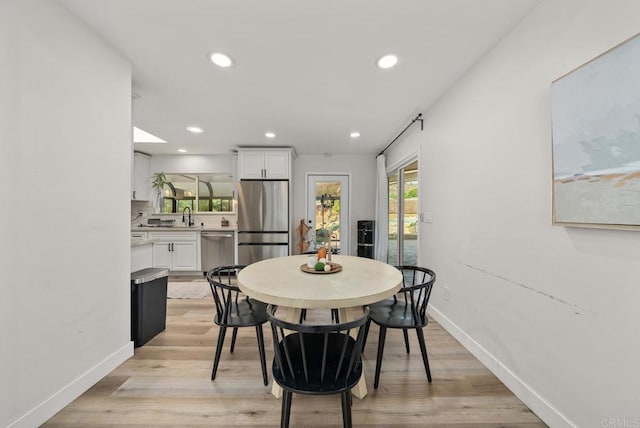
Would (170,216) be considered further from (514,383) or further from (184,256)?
(514,383)

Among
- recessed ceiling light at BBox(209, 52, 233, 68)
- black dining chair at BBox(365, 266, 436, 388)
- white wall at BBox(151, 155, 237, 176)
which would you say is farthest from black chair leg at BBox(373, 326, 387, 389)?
white wall at BBox(151, 155, 237, 176)

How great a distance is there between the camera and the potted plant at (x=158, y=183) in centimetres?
499

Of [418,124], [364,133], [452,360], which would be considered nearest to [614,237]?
[452,360]

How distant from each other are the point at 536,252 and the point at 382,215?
300 cm

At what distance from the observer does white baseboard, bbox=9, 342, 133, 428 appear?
4.32ft

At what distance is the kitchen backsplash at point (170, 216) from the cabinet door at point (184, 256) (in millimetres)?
675

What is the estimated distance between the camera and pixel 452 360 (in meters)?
1.98

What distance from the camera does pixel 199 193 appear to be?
5219mm

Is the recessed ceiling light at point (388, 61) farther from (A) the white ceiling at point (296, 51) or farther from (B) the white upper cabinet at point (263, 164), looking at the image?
(B) the white upper cabinet at point (263, 164)

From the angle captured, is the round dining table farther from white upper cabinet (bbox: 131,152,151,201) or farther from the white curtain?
white upper cabinet (bbox: 131,152,151,201)

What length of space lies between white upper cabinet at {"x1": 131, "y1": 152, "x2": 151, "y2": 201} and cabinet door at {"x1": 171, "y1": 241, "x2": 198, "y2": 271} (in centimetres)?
129

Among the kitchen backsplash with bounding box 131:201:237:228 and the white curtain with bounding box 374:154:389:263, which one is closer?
the white curtain with bounding box 374:154:389:263

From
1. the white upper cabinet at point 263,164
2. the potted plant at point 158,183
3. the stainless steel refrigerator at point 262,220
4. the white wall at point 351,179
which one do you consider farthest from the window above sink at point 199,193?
the white wall at point 351,179

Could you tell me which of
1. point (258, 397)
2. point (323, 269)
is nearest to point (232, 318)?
point (258, 397)
